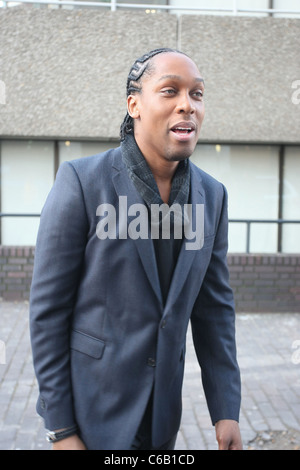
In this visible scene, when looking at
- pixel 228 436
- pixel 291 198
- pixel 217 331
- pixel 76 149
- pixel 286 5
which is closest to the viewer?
pixel 228 436

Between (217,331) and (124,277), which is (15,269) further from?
(124,277)

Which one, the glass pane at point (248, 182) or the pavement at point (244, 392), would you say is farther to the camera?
the glass pane at point (248, 182)

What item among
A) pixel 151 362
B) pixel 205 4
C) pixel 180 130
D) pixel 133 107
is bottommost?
pixel 151 362

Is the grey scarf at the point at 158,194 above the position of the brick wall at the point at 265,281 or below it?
above

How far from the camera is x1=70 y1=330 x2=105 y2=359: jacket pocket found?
79.3 inches

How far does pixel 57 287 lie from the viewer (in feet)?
6.45

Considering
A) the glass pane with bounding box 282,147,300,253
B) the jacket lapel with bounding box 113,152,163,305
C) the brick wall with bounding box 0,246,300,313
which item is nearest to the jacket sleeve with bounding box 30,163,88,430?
the jacket lapel with bounding box 113,152,163,305

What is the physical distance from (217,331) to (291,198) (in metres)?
6.67

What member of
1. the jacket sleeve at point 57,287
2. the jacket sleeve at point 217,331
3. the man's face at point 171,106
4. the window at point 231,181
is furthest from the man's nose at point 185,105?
the window at point 231,181

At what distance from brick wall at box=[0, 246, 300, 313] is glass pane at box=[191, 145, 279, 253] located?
808mm

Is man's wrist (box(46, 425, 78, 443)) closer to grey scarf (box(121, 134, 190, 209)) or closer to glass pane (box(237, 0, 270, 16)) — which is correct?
grey scarf (box(121, 134, 190, 209))

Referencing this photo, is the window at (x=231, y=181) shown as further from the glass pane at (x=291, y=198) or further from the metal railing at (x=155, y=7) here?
the metal railing at (x=155, y=7)

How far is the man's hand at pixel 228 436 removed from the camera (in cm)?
220

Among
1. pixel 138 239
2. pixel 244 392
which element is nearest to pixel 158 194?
pixel 138 239
